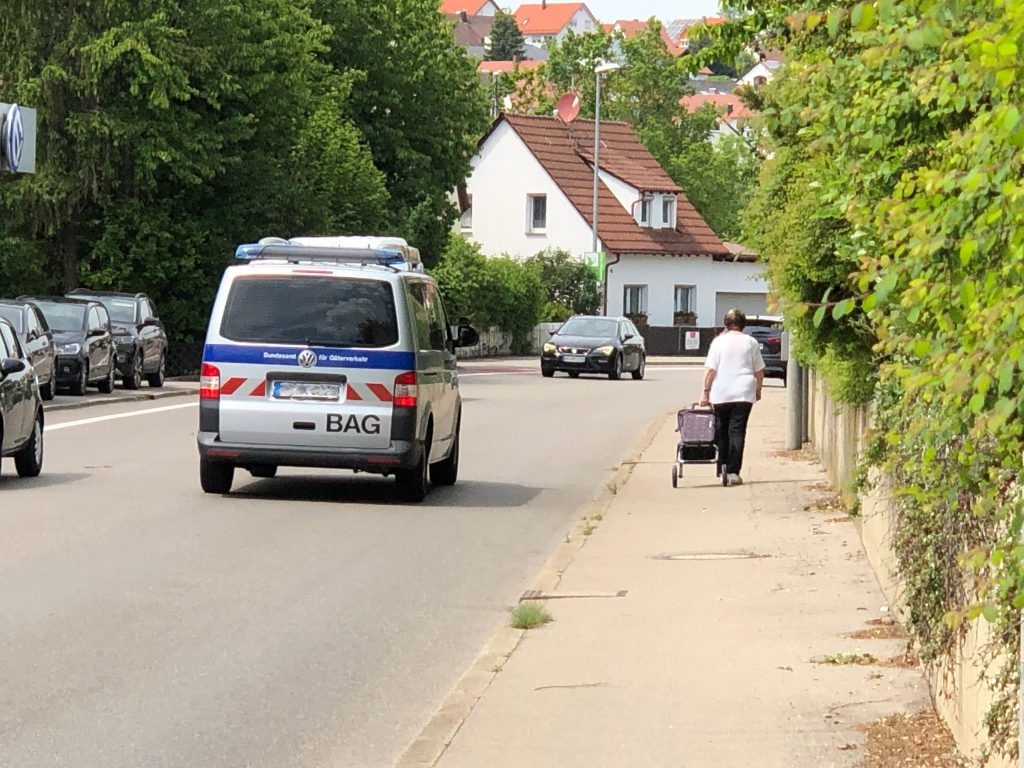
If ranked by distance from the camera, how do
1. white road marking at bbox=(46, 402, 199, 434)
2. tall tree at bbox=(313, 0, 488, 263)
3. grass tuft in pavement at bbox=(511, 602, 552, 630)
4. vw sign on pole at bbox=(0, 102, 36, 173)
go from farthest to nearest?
tall tree at bbox=(313, 0, 488, 263) → vw sign on pole at bbox=(0, 102, 36, 173) → white road marking at bbox=(46, 402, 199, 434) → grass tuft in pavement at bbox=(511, 602, 552, 630)

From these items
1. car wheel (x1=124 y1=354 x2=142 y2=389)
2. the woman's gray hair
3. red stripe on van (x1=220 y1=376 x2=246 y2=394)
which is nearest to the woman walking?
the woman's gray hair

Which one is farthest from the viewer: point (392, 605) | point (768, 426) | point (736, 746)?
point (768, 426)

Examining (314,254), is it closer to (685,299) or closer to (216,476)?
(216,476)

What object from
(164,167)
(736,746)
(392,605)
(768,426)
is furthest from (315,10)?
(736,746)

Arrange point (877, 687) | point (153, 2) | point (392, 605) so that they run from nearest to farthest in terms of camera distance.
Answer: point (877, 687) → point (392, 605) → point (153, 2)

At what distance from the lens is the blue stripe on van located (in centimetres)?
1695

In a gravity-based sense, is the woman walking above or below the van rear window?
below

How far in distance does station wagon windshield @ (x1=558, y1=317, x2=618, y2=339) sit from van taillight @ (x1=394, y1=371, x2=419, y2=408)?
1340 inches

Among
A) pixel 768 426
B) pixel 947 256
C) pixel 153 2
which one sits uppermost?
pixel 153 2

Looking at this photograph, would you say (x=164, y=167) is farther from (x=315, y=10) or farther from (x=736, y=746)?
(x=736, y=746)

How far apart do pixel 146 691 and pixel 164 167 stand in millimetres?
39527

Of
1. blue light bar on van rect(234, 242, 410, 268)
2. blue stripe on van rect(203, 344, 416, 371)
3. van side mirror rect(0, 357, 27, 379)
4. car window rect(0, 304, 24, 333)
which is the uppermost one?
blue light bar on van rect(234, 242, 410, 268)

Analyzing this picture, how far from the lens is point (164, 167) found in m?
47.2

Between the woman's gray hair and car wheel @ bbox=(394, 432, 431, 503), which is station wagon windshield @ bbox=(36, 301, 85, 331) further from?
car wheel @ bbox=(394, 432, 431, 503)
